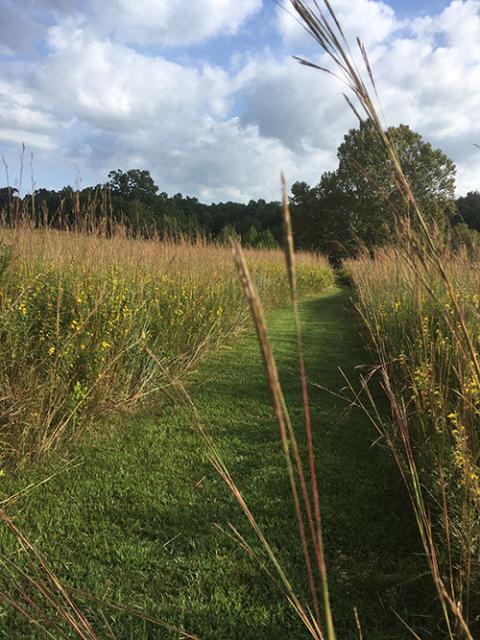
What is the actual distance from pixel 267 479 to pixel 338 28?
2493mm

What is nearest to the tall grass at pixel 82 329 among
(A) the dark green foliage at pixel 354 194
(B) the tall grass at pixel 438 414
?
(B) the tall grass at pixel 438 414

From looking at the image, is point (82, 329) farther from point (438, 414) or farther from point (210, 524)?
point (438, 414)

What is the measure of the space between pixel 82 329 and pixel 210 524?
63.0 inches

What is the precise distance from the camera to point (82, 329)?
3219 millimetres

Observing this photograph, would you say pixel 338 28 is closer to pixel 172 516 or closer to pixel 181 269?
pixel 172 516

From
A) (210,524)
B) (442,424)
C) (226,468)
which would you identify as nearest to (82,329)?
(226,468)

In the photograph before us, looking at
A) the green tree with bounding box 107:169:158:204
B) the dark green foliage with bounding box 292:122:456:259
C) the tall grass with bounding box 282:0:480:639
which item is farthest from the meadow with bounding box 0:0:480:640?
the dark green foliage with bounding box 292:122:456:259

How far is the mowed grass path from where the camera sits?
180cm

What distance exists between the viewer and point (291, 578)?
197 cm

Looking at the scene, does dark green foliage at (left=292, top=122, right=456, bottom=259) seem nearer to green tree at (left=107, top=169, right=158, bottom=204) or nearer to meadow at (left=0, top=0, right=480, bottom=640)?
green tree at (left=107, top=169, right=158, bottom=204)

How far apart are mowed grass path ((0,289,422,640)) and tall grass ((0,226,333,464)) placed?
256 mm

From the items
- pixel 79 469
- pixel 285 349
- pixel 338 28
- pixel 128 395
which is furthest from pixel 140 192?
pixel 338 28

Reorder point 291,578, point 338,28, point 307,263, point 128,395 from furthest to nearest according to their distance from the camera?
1. point 307,263
2. point 128,395
3. point 291,578
4. point 338,28

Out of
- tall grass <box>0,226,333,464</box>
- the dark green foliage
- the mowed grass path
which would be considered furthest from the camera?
the dark green foliage
